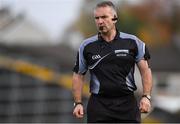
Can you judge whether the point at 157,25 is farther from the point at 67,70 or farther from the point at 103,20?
the point at 103,20

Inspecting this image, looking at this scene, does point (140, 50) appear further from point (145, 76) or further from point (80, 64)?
point (80, 64)

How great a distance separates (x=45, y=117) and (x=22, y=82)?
1575 mm

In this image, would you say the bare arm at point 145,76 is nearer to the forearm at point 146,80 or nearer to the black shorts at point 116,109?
the forearm at point 146,80

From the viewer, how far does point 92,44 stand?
7.79 m

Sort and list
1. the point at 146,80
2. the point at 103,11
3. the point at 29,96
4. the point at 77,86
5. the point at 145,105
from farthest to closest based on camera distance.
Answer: the point at 29,96 → the point at 77,86 → the point at 146,80 → the point at 145,105 → the point at 103,11

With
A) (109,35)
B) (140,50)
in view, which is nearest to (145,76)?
(140,50)

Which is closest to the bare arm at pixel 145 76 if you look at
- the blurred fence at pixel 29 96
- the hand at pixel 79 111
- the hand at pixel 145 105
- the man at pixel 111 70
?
the man at pixel 111 70

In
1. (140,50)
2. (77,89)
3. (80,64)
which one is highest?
(140,50)

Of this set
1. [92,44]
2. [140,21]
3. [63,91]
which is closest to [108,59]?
[92,44]

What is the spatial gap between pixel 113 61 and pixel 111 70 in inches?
3.7

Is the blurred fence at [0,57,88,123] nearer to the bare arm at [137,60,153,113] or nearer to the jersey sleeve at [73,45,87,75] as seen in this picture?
the jersey sleeve at [73,45,87,75]

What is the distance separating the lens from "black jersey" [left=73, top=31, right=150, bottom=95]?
7664 millimetres

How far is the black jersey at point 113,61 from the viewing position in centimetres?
766

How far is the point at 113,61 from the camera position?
25.1 ft
